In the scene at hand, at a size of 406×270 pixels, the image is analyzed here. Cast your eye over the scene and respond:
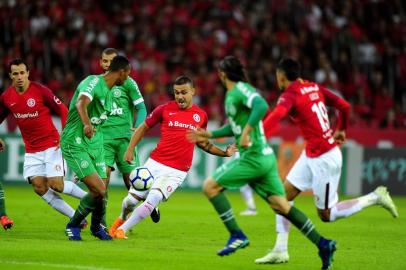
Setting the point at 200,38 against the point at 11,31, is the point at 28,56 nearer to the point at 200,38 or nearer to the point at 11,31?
the point at 11,31

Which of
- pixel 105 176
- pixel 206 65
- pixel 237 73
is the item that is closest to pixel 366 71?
Answer: pixel 206 65

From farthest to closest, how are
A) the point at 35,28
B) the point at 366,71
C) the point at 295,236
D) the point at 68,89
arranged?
the point at 366,71 → the point at 35,28 → the point at 68,89 → the point at 295,236

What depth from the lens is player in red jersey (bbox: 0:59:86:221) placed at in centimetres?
1238

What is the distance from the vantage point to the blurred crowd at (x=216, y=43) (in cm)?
2486

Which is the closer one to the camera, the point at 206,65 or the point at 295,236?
the point at 295,236

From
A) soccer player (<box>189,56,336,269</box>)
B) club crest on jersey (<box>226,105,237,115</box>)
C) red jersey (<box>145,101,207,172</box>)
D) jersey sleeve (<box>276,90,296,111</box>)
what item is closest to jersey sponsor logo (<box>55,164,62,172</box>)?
red jersey (<box>145,101,207,172</box>)

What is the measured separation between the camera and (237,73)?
9.43 meters

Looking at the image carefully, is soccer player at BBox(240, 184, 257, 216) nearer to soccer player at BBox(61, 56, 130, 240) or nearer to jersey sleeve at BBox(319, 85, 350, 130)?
soccer player at BBox(61, 56, 130, 240)

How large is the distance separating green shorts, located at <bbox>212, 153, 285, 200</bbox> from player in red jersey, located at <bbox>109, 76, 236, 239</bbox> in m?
2.59

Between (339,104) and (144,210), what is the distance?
9.69 feet

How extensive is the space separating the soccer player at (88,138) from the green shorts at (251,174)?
7.44 ft

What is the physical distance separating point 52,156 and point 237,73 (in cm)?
415

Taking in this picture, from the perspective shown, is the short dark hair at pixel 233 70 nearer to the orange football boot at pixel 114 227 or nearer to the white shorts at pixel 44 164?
the orange football boot at pixel 114 227

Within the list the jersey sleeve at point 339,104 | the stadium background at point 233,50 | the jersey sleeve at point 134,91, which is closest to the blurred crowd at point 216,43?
the stadium background at point 233,50
